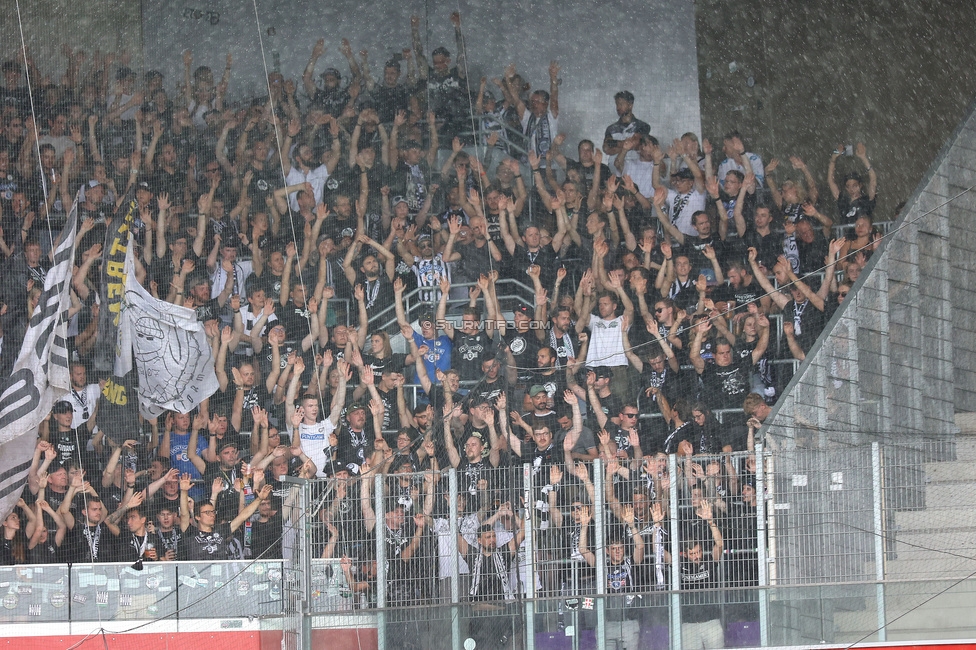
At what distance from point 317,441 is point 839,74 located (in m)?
3.13

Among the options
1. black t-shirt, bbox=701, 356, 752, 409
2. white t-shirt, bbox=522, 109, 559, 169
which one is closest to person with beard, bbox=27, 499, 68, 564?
white t-shirt, bbox=522, 109, 559, 169

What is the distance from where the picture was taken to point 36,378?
17.2 feet

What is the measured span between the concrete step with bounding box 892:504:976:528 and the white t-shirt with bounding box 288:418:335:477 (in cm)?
A: 249

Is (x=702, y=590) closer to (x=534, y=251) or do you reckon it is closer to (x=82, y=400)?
(x=534, y=251)

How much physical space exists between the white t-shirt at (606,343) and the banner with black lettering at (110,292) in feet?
7.65

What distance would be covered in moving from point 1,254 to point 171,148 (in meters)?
0.98

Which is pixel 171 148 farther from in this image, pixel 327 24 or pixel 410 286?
pixel 410 286

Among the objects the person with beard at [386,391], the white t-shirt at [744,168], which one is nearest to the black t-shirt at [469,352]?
the person with beard at [386,391]

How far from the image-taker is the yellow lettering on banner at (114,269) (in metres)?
5.51

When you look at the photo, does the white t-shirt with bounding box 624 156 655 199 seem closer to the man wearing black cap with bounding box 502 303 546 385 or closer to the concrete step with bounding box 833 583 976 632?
the man wearing black cap with bounding box 502 303 546 385

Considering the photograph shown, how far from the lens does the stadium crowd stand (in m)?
4.82

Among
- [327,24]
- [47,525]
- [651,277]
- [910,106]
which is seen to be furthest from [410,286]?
[910,106]

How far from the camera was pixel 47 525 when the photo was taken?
511cm

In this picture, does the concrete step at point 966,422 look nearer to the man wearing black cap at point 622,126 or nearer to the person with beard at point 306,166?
the man wearing black cap at point 622,126
